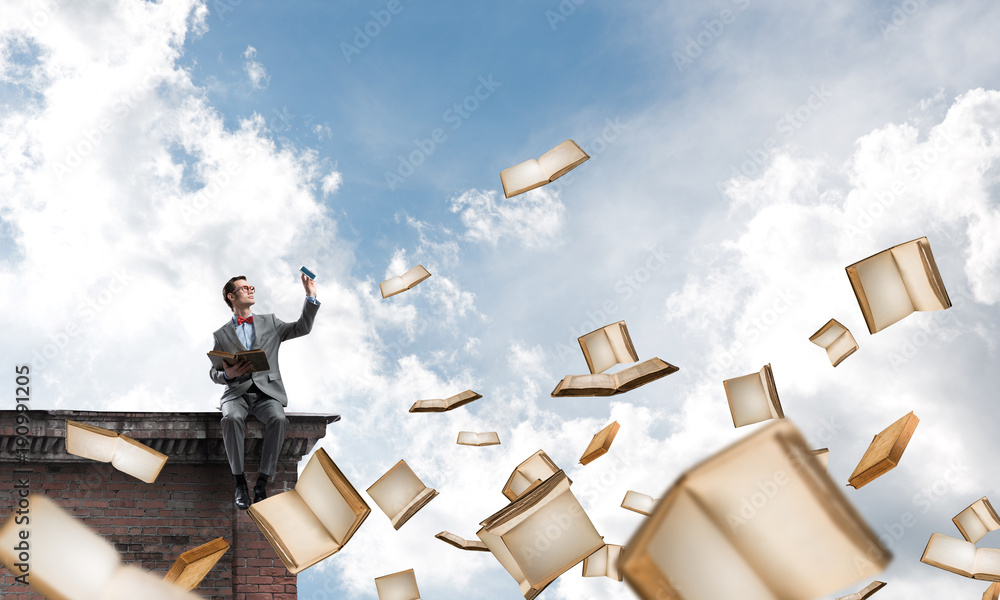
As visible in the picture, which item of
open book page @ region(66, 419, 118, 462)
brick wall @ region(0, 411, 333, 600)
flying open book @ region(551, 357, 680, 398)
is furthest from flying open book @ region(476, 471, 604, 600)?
open book page @ region(66, 419, 118, 462)

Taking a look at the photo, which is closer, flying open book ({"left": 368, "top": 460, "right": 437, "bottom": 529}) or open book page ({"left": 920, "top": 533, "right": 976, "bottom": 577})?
open book page ({"left": 920, "top": 533, "right": 976, "bottom": 577})

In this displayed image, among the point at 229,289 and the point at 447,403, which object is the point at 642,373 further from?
the point at 229,289

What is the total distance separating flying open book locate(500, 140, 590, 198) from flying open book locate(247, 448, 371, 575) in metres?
1.93

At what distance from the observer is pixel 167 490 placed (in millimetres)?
5656

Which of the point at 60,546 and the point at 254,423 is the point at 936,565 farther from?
the point at 60,546

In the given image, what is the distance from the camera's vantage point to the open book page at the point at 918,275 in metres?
3.33

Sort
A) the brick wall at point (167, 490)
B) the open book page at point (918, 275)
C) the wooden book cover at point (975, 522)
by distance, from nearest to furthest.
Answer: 1. the open book page at point (918, 275)
2. the wooden book cover at point (975, 522)
3. the brick wall at point (167, 490)

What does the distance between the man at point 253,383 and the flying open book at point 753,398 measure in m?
3.18

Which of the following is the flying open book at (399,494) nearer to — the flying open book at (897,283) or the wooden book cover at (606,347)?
the wooden book cover at (606,347)

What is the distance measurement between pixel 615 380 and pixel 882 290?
1455mm

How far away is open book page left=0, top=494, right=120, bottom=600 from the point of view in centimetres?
493

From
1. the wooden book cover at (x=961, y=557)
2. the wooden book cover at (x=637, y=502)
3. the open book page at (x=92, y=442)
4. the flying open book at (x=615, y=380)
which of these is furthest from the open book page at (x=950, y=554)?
the open book page at (x=92, y=442)

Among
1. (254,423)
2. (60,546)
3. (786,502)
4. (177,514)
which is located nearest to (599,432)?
(786,502)

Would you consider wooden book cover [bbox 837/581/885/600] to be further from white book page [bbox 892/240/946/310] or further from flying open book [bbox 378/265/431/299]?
flying open book [bbox 378/265/431/299]
